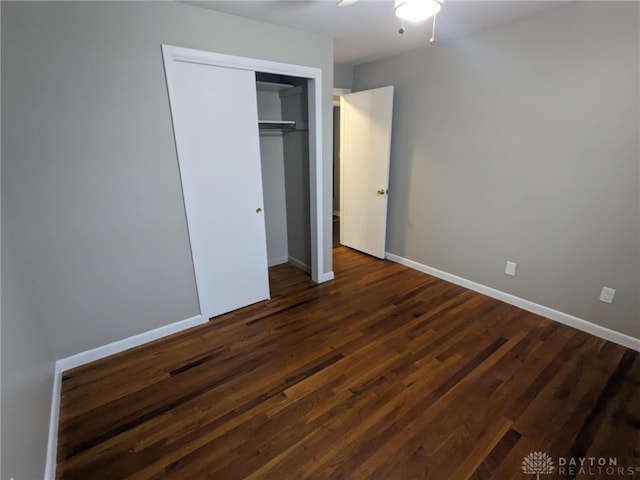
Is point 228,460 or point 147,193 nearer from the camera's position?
point 228,460

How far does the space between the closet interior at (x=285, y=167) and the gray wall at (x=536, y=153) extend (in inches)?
47.2

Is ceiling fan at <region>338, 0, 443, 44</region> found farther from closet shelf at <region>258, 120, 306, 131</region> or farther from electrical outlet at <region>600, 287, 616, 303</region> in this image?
electrical outlet at <region>600, 287, 616, 303</region>

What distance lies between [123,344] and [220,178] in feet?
4.87

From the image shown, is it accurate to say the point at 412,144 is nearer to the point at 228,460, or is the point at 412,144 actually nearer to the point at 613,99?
the point at 613,99

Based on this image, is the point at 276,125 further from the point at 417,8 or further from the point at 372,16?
the point at 417,8

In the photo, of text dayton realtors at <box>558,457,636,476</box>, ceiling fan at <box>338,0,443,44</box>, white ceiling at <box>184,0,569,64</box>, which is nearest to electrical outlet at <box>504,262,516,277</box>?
text dayton realtors at <box>558,457,636,476</box>

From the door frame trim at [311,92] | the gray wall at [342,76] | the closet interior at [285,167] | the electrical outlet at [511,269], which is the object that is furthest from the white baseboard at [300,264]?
the gray wall at [342,76]

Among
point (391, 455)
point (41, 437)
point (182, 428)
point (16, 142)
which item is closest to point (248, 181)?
point (16, 142)

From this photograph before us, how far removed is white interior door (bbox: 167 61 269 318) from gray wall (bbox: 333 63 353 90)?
1748mm

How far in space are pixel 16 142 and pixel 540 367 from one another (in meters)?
3.56

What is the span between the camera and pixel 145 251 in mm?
2254

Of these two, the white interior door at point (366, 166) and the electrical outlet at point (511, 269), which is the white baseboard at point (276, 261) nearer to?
the white interior door at point (366, 166)

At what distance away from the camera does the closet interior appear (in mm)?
3236

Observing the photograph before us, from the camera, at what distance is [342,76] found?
3920 mm
